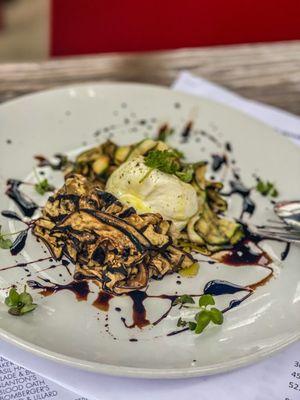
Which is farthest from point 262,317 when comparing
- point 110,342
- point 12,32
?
point 12,32

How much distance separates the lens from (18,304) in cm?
109

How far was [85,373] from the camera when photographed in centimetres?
112

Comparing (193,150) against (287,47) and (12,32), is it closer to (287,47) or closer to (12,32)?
(287,47)

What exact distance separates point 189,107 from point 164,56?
1.13 feet

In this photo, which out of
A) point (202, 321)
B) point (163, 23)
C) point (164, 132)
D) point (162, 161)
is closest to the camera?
point (202, 321)

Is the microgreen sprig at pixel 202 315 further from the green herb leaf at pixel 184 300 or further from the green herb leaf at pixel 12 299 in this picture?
the green herb leaf at pixel 12 299

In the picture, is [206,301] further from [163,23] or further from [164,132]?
[163,23]

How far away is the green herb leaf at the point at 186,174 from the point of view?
137cm

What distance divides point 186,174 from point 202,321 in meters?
0.37

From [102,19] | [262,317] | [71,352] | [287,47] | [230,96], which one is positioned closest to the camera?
[71,352]

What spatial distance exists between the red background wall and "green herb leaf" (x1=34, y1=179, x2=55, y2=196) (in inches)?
40.7

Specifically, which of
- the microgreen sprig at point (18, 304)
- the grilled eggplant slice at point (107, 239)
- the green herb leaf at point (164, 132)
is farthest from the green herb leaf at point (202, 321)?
the green herb leaf at point (164, 132)

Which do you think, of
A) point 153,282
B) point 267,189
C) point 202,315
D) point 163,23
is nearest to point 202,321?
point 202,315

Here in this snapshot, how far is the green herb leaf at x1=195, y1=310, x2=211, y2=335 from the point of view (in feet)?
3.64
